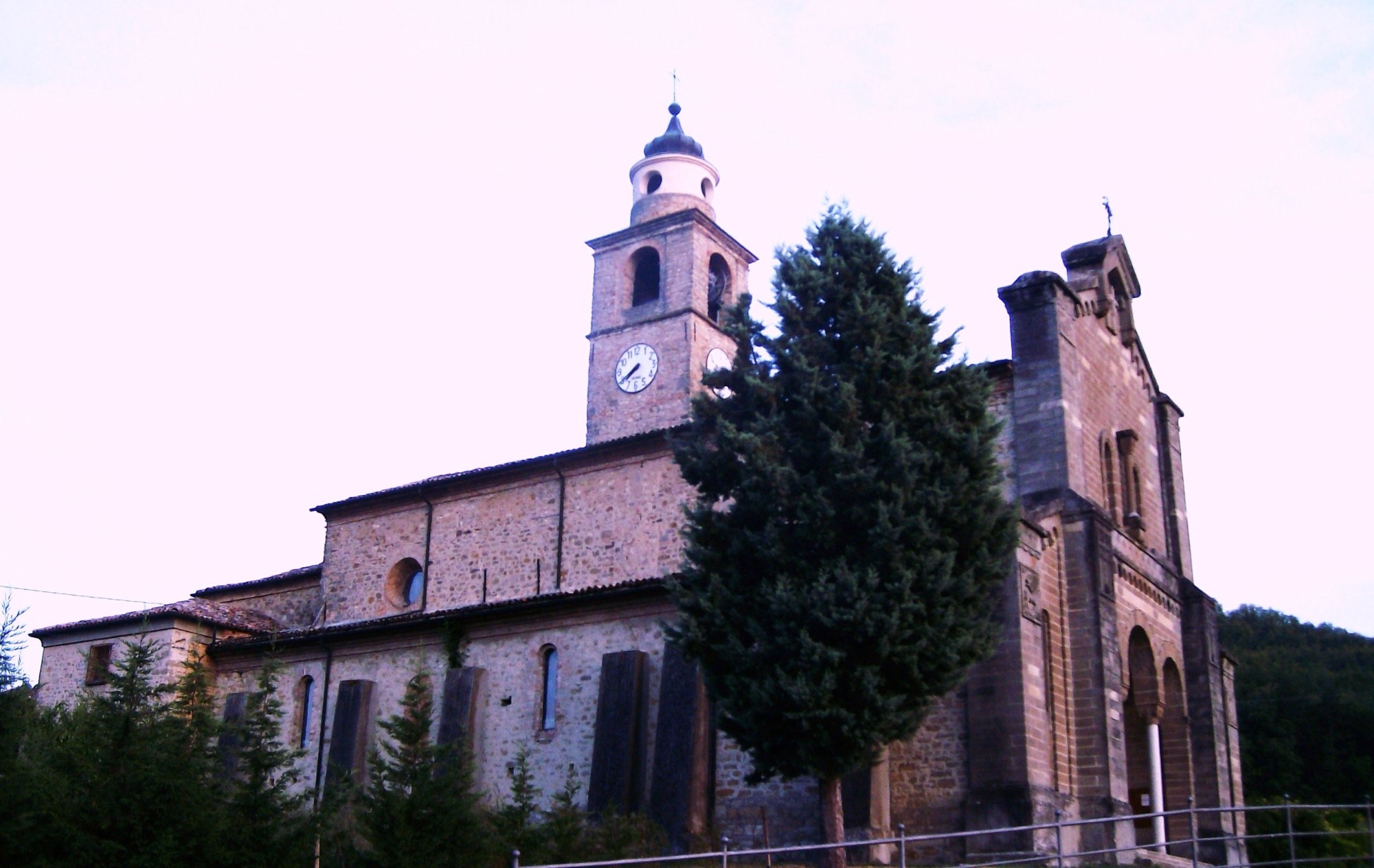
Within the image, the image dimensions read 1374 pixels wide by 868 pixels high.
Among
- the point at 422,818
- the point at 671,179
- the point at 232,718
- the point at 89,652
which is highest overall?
the point at 671,179

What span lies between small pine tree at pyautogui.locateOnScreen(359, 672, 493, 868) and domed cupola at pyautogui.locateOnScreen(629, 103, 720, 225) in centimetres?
2478

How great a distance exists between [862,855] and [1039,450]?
8231 millimetres

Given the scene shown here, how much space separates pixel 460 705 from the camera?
2566 cm

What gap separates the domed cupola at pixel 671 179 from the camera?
4103 cm

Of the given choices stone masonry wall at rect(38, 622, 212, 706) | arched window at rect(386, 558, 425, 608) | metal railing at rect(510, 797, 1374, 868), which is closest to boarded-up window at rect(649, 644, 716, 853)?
metal railing at rect(510, 797, 1374, 868)

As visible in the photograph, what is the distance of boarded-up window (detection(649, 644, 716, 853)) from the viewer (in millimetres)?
21516

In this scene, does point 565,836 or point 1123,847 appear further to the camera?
point 1123,847

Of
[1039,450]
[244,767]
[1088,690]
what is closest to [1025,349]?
[1039,450]

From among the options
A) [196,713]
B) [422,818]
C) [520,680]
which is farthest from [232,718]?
[422,818]

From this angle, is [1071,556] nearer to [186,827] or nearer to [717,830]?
[717,830]

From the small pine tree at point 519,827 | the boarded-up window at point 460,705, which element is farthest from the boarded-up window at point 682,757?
the boarded-up window at point 460,705

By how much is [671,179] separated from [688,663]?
76.2 feet

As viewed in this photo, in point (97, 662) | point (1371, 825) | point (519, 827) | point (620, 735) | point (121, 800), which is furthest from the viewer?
point (97, 662)

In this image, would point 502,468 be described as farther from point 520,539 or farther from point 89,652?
point 89,652
